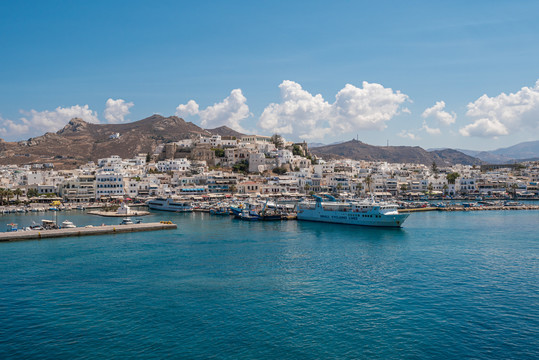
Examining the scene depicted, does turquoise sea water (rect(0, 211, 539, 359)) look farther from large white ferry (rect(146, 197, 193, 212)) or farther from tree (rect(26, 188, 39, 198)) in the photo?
tree (rect(26, 188, 39, 198))

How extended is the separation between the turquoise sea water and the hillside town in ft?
176

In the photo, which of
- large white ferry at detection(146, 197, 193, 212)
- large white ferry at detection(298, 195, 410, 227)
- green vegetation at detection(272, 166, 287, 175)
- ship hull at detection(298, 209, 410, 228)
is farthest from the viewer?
green vegetation at detection(272, 166, 287, 175)

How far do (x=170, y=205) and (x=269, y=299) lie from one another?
60230 millimetres

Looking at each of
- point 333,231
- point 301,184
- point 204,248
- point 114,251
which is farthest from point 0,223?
point 301,184

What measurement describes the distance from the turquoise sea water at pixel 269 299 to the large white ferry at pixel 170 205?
36.8m

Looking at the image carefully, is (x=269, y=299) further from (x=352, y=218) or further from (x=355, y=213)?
(x=352, y=218)

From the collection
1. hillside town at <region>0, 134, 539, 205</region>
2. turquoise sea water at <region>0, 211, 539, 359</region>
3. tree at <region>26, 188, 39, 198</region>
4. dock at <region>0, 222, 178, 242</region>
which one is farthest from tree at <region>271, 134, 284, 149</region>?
turquoise sea water at <region>0, 211, 539, 359</region>

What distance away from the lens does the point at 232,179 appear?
106 m

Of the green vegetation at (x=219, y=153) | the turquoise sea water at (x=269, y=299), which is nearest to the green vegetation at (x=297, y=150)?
the green vegetation at (x=219, y=153)

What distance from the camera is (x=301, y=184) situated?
11250 centimetres

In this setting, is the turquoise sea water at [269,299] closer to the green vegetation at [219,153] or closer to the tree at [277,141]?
the green vegetation at [219,153]

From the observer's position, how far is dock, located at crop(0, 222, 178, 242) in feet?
141

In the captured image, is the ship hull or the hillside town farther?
the hillside town

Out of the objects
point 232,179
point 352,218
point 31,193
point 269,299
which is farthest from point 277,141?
point 269,299
